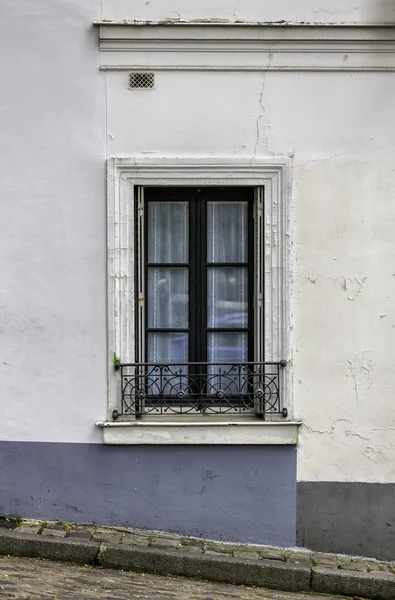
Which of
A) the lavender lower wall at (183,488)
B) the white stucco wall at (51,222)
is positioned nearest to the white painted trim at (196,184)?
the white stucco wall at (51,222)

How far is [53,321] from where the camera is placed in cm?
711

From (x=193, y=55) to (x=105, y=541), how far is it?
410 cm

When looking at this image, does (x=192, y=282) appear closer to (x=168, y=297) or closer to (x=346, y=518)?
(x=168, y=297)

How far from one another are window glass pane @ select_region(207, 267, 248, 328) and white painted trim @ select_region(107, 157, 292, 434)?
345mm

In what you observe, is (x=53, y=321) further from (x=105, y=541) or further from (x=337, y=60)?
(x=337, y=60)

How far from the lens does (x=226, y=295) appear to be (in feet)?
24.2

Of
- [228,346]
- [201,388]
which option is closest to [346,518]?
[201,388]

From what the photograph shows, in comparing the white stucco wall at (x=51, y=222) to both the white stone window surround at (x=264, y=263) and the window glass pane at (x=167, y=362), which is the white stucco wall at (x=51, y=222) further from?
the window glass pane at (x=167, y=362)

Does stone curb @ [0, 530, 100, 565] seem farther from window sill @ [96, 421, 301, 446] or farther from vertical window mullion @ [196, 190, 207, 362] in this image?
vertical window mullion @ [196, 190, 207, 362]

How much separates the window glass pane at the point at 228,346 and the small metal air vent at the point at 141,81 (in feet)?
7.25

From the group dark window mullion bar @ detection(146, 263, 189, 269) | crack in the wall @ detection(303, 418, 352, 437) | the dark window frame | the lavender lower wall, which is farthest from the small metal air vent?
crack in the wall @ detection(303, 418, 352, 437)

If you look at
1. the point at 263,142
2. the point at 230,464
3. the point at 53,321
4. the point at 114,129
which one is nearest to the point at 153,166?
the point at 114,129

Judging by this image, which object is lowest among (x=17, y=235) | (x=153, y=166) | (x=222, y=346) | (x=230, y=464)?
(x=230, y=464)

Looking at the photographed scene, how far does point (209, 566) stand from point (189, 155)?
11.0 feet
